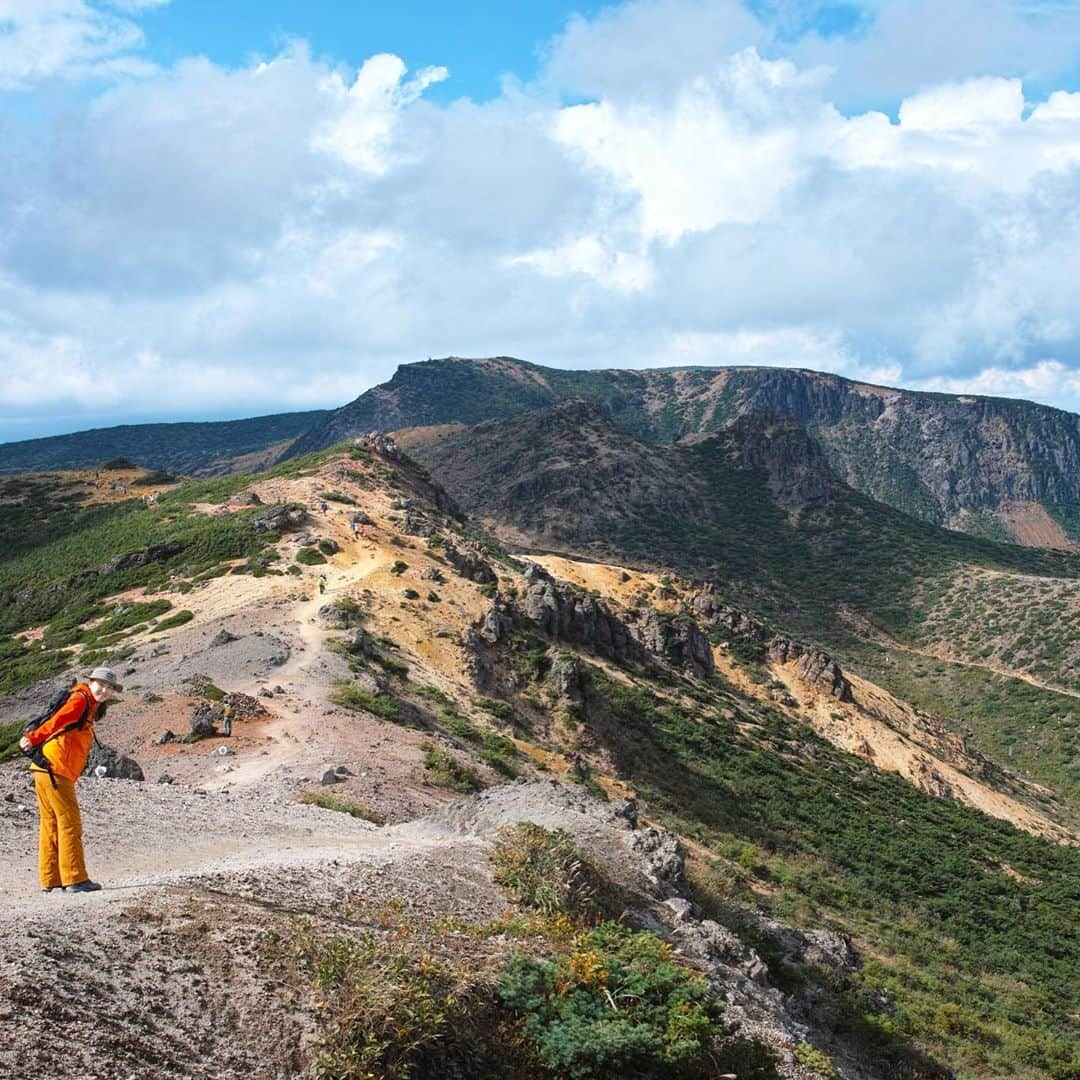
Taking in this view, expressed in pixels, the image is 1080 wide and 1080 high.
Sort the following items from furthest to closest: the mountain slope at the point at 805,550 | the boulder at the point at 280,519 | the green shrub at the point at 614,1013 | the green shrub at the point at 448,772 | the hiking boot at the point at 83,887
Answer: the mountain slope at the point at 805,550
the boulder at the point at 280,519
the green shrub at the point at 448,772
the hiking boot at the point at 83,887
the green shrub at the point at 614,1013

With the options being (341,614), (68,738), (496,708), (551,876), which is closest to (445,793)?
(551,876)

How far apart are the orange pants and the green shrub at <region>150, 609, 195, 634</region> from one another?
75.1 feet

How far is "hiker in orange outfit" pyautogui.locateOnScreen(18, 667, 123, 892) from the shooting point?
8070 mm

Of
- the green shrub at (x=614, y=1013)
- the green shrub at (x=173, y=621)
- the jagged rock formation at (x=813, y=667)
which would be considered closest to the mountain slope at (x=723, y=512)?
the jagged rock formation at (x=813, y=667)

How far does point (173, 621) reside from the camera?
1182 inches

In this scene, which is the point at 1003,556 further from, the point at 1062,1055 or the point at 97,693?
the point at 97,693

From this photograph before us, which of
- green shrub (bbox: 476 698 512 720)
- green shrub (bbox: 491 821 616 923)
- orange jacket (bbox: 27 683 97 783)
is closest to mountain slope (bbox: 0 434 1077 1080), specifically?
green shrub (bbox: 476 698 512 720)

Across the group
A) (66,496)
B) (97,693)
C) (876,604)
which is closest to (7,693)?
(97,693)

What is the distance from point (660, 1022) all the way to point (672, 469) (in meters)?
122

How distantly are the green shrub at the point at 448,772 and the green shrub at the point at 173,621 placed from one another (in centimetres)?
1346

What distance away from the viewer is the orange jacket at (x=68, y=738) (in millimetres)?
8148

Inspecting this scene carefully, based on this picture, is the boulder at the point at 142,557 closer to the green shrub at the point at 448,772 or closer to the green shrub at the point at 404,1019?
the green shrub at the point at 448,772

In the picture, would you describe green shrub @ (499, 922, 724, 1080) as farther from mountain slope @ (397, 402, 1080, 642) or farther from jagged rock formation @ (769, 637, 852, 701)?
mountain slope @ (397, 402, 1080, 642)

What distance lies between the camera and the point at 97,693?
8445 mm
